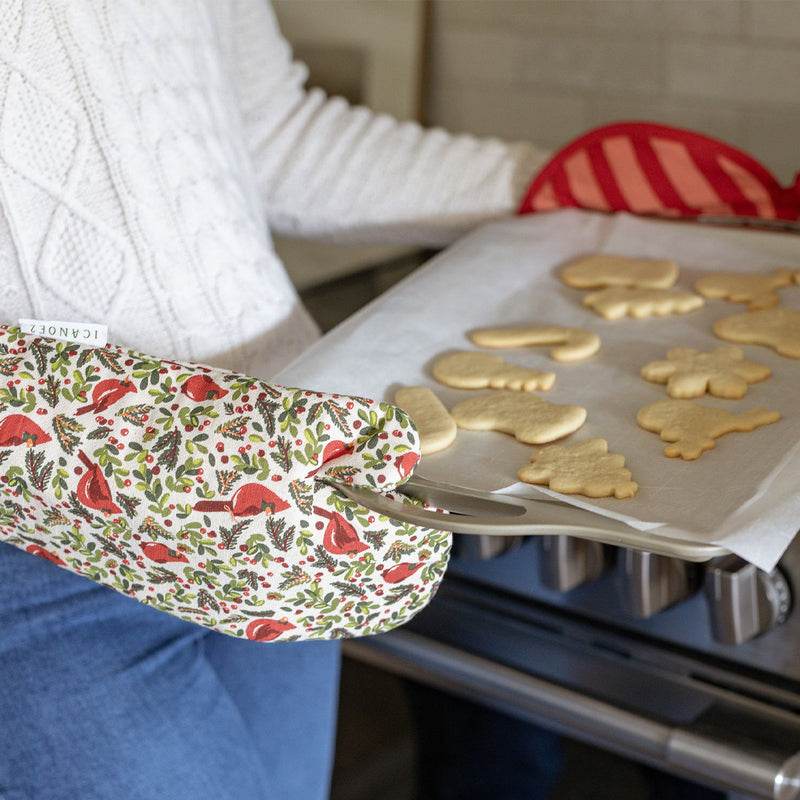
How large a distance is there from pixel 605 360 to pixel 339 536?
261 mm

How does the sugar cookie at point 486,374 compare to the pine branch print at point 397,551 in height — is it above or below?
above

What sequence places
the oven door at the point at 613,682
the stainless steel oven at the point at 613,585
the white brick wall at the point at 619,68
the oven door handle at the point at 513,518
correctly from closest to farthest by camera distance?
1. the oven door handle at the point at 513,518
2. the stainless steel oven at the point at 613,585
3. the oven door at the point at 613,682
4. the white brick wall at the point at 619,68

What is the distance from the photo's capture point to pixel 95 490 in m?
0.52

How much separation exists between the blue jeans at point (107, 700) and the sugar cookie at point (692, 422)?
0.35m

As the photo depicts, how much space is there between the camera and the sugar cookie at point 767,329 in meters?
0.64

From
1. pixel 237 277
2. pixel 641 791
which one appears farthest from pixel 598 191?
pixel 641 791

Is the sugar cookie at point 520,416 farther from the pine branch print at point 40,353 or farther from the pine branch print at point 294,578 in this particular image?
the pine branch print at point 40,353

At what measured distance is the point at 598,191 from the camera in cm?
88

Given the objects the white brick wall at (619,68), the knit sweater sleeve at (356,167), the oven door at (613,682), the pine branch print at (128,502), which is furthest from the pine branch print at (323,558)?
the white brick wall at (619,68)

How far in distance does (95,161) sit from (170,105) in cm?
8

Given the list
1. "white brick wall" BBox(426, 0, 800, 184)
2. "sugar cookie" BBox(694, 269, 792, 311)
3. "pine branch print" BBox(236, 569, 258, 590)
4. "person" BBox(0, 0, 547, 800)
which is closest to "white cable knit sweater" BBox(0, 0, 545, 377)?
"person" BBox(0, 0, 547, 800)

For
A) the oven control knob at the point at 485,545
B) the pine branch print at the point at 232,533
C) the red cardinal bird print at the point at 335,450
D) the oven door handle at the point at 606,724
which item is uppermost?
the red cardinal bird print at the point at 335,450

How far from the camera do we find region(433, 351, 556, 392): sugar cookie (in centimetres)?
62

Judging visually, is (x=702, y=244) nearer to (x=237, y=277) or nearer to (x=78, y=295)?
(x=237, y=277)
